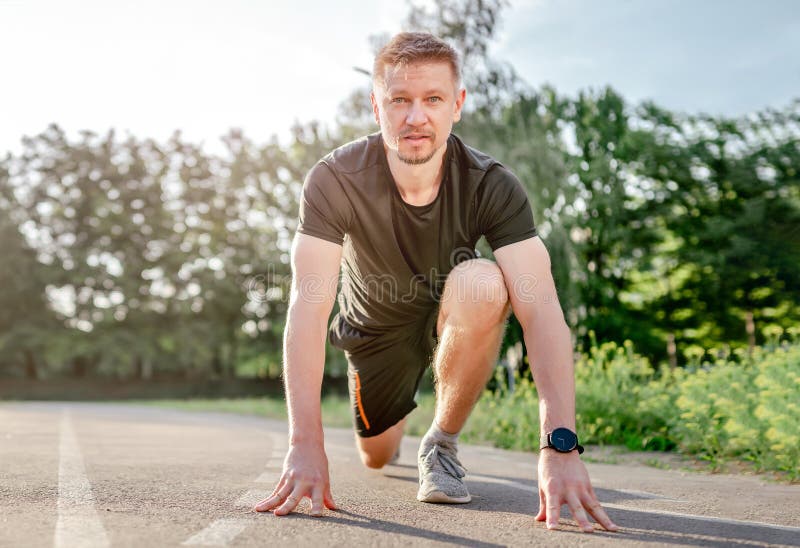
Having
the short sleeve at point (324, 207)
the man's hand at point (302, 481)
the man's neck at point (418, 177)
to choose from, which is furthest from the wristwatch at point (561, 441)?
the man's neck at point (418, 177)

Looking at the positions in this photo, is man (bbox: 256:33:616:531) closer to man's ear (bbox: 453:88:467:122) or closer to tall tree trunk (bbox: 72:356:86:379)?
man's ear (bbox: 453:88:467:122)

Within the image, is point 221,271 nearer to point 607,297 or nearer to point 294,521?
point 607,297

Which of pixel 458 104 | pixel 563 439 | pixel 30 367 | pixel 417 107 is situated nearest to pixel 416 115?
pixel 417 107

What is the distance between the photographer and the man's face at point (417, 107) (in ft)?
10.8

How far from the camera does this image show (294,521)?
2.54m

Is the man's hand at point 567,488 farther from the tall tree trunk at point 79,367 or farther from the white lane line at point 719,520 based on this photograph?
the tall tree trunk at point 79,367

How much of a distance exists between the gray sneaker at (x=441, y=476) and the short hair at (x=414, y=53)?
167 centimetres

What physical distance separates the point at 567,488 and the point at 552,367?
0.48m

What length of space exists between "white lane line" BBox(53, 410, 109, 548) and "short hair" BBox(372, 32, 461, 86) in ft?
6.90

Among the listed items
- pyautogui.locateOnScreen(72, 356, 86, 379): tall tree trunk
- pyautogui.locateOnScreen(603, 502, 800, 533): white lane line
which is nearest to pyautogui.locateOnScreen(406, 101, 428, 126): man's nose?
pyautogui.locateOnScreen(603, 502, 800, 533): white lane line

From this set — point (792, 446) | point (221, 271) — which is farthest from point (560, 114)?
point (792, 446)

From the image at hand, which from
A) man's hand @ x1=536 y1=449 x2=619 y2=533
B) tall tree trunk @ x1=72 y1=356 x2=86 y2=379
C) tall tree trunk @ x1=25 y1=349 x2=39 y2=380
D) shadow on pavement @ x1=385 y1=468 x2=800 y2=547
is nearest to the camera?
shadow on pavement @ x1=385 y1=468 x2=800 y2=547

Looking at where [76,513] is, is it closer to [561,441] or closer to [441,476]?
[441,476]

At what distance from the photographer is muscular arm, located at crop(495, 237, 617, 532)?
2566mm
